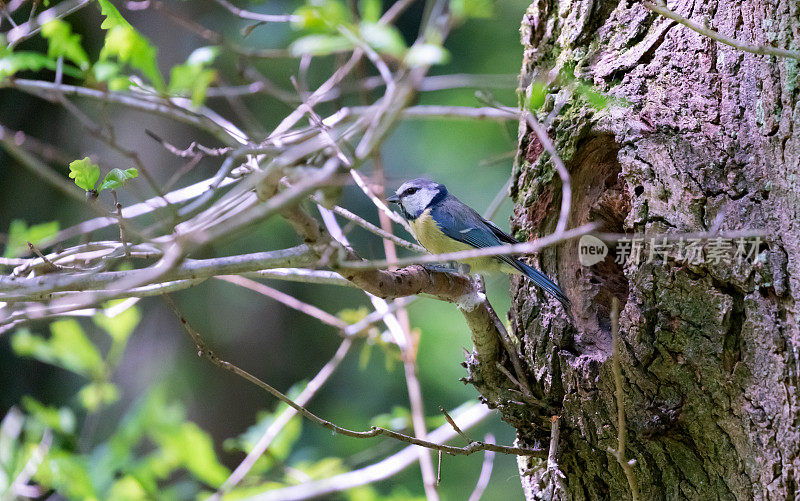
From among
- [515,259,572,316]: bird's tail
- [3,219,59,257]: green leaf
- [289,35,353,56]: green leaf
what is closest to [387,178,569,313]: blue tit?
[515,259,572,316]: bird's tail

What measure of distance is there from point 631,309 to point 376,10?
1093 millimetres

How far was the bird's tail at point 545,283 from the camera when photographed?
85.6 inches

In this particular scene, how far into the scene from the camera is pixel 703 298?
1.78 metres

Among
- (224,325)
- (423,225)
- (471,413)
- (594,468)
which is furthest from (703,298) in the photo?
(224,325)

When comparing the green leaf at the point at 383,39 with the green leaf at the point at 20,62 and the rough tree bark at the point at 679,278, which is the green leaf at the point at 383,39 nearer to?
the rough tree bark at the point at 679,278

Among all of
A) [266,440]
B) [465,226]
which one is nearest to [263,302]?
[266,440]

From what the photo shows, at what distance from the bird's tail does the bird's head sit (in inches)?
40.5

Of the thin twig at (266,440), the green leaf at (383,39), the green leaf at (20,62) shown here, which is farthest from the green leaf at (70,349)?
the green leaf at (383,39)

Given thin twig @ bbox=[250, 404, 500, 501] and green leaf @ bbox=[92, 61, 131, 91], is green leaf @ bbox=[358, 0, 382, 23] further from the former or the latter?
thin twig @ bbox=[250, 404, 500, 501]

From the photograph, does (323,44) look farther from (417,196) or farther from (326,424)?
(417,196)

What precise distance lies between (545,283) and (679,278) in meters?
0.48

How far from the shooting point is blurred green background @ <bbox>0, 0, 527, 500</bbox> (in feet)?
15.4

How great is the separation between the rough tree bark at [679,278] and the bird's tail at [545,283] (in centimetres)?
4

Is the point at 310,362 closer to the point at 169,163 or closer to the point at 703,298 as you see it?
the point at 169,163
